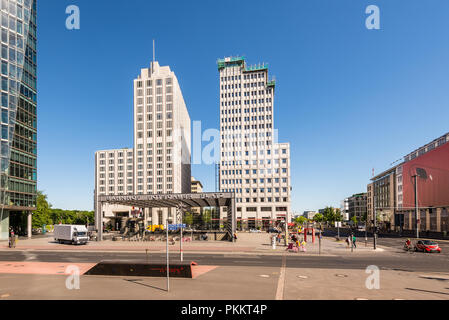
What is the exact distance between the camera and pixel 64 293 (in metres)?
12.7

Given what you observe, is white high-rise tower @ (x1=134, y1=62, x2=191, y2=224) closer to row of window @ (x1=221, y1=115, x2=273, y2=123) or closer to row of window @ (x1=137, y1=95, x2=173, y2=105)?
row of window @ (x1=137, y1=95, x2=173, y2=105)

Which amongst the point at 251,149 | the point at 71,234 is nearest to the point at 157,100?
the point at 251,149

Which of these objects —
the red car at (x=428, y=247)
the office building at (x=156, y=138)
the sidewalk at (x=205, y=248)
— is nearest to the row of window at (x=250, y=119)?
the office building at (x=156, y=138)

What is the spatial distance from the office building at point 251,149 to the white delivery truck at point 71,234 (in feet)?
228

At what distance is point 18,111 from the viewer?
57.6 metres

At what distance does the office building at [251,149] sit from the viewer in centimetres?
10725

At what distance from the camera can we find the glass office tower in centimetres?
4806

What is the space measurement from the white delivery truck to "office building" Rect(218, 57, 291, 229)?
69437 millimetres

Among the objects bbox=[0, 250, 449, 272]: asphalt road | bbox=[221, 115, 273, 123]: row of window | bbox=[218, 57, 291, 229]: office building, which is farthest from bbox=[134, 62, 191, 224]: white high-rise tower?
bbox=[0, 250, 449, 272]: asphalt road

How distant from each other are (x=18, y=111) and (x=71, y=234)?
32100 millimetres

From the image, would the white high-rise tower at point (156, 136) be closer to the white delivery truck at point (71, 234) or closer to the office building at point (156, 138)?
the office building at point (156, 138)

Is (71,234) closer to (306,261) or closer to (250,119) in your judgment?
(306,261)

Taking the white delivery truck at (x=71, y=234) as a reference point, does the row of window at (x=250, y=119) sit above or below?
above
